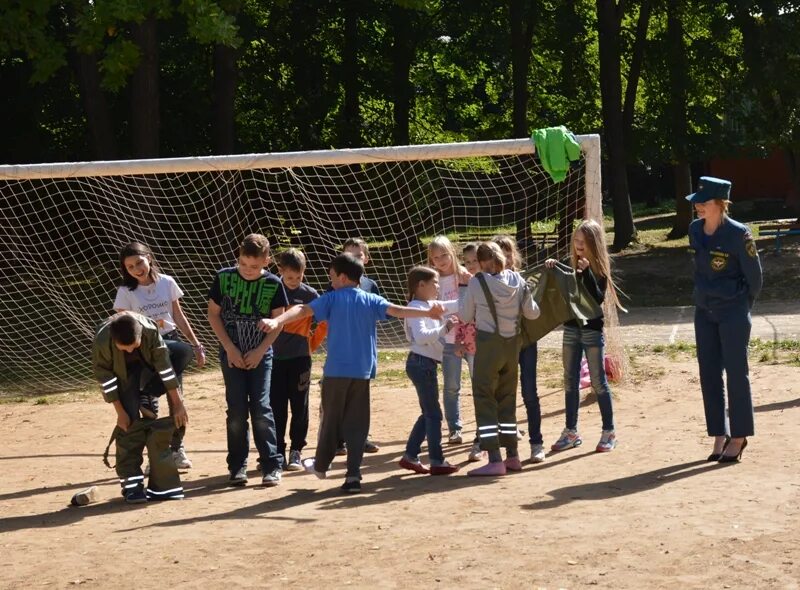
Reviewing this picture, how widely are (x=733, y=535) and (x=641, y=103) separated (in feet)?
101

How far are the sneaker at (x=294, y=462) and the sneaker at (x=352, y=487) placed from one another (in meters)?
0.92

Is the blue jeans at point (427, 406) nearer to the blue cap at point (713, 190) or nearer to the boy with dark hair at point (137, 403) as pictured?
the boy with dark hair at point (137, 403)

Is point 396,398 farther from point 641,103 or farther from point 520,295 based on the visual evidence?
point 641,103

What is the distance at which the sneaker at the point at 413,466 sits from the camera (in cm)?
743

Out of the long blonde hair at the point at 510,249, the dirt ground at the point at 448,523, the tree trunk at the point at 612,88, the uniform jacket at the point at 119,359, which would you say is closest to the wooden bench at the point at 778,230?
the tree trunk at the point at 612,88

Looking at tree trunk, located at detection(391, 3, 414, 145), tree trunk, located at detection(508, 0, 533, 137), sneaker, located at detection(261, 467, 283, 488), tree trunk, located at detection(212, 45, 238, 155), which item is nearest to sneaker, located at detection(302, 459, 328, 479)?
sneaker, located at detection(261, 467, 283, 488)

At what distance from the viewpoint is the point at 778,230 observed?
22.2 metres

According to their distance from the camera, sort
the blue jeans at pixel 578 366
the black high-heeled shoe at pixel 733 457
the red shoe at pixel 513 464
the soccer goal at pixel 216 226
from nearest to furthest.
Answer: the black high-heeled shoe at pixel 733 457
the red shoe at pixel 513 464
the blue jeans at pixel 578 366
the soccer goal at pixel 216 226

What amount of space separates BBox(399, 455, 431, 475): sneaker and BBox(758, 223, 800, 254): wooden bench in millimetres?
15293

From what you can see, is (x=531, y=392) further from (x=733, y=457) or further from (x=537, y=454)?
(x=733, y=457)

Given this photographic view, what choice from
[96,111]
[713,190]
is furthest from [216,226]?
[713,190]

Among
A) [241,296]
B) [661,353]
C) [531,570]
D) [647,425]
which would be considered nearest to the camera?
[531,570]

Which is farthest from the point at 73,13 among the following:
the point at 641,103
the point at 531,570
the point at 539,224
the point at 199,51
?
the point at 641,103

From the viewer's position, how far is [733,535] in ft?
18.0
